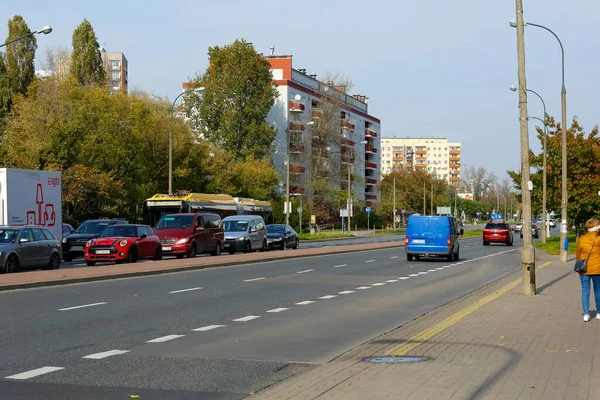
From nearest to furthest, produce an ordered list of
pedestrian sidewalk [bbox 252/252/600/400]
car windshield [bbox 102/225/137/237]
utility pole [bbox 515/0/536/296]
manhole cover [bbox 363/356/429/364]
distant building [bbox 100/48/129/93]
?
1. pedestrian sidewalk [bbox 252/252/600/400]
2. manhole cover [bbox 363/356/429/364]
3. utility pole [bbox 515/0/536/296]
4. car windshield [bbox 102/225/137/237]
5. distant building [bbox 100/48/129/93]

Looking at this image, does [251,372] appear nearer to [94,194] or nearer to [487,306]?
[487,306]

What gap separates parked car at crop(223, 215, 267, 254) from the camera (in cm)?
4259

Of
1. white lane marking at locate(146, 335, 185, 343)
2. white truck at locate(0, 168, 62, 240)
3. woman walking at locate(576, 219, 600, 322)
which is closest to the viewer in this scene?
white lane marking at locate(146, 335, 185, 343)

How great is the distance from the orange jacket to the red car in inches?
788

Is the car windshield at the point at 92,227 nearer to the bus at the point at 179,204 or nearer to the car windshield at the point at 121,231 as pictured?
the car windshield at the point at 121,231

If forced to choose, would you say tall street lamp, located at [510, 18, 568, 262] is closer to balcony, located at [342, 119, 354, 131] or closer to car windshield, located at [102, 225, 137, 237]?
car windshield, located at [102, 225, 137, 237]

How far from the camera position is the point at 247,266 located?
31734 mm

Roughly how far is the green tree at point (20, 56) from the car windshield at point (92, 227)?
1713 inches

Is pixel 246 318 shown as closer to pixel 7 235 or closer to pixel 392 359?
pixel 392 359

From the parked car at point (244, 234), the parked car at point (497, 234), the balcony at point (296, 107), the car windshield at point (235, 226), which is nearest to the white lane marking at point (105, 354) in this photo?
the parked car at point (244, 234)

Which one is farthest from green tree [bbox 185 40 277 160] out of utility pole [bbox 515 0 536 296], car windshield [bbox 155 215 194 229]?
utility pole [bbox 515 0 536 296]

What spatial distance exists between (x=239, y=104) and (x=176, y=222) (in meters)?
53.2

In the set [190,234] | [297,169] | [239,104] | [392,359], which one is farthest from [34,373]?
[297,169]

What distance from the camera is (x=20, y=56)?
265 ft
